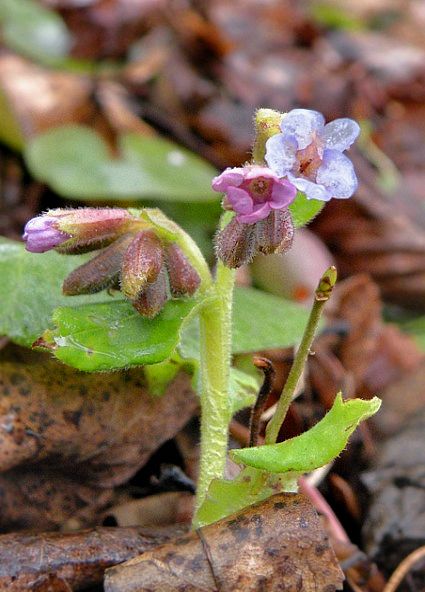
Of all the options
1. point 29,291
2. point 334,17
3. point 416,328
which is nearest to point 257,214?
point 29,291

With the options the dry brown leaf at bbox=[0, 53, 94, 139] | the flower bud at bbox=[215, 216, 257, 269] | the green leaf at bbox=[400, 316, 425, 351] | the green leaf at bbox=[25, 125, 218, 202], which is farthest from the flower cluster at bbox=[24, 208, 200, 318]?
the dry brown leaf at bbox=[0, 53, 94, 139]

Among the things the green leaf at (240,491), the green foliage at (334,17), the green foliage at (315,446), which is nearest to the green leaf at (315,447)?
the green foliage at (315,446)

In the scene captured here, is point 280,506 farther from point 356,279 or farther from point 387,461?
point 356,279

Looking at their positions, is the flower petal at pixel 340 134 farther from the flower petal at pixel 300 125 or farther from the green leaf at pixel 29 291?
the green leaf at pixel 29 291

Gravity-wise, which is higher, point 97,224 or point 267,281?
point 97,224

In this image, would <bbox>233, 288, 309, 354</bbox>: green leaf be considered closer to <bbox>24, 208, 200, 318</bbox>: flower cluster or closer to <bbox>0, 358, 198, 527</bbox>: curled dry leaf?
<bbox>0, 358, 198, 527</bbox>: curled dry leaf

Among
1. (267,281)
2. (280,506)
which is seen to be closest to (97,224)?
(280,506)

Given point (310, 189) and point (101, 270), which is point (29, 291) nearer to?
point (101, 270)
